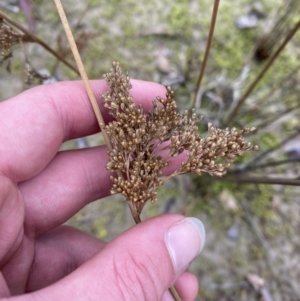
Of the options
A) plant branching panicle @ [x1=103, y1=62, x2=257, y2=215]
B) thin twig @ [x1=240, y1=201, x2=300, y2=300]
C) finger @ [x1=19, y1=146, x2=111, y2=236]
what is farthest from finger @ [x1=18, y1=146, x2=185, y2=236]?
thin twig @ [x1=240, y1=201, x2=300, y2=300]

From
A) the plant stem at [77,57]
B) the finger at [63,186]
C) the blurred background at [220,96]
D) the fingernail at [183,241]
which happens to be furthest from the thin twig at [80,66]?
the blurred background at [220,96]

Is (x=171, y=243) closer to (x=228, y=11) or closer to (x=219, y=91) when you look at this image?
(x=219, y=91)

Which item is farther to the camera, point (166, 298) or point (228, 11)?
point (228, 11)

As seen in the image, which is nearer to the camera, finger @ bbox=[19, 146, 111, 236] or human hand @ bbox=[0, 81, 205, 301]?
human hand @ bbox=[0, 81, 205, 301]

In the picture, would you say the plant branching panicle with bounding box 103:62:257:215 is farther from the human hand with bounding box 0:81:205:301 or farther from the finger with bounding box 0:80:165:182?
the finger with bounding box 0:80:165:182

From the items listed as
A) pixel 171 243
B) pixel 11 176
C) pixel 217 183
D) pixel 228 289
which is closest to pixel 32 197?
pixel 11 176

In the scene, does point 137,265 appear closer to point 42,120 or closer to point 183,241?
point 183,241

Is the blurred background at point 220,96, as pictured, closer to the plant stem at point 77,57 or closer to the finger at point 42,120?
the finger at point 42,120
